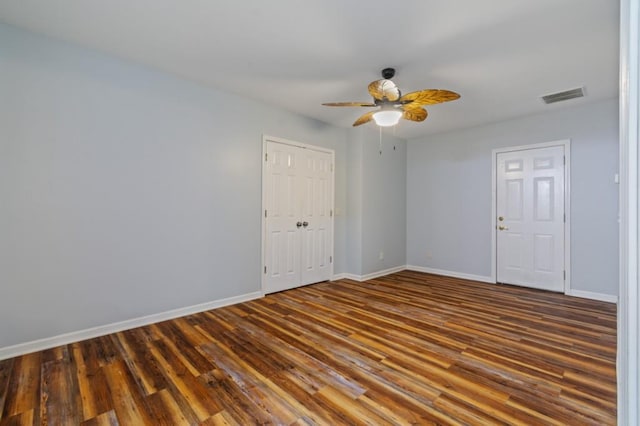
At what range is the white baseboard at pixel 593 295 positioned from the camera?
388 cm

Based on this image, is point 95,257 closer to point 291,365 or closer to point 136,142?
point 136,142

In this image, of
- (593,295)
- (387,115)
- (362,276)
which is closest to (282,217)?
(362,276)

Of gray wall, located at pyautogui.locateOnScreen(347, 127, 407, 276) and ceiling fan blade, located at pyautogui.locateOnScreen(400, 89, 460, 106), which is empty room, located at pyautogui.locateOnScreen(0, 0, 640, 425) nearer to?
ceiling fan blade, located at pyautogui.locateOnScreen(400, 89, 460, 106)

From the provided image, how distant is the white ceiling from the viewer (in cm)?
223

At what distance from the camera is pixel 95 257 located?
281cm

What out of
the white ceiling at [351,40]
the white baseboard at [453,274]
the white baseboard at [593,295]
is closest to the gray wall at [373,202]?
the white baseboard at [453,274]

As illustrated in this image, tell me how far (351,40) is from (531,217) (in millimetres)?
3831

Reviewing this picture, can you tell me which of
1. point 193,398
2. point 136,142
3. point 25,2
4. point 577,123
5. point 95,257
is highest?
point 25,2

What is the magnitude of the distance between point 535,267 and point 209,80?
203 inches

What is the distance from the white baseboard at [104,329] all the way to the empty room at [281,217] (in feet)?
0.06

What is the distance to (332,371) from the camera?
2217mm

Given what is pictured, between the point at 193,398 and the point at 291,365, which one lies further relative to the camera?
the point at 291,365

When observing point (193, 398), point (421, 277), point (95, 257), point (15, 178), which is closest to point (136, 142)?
point (15, 178)

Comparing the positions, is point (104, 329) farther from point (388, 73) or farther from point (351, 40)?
point (388, 73)
